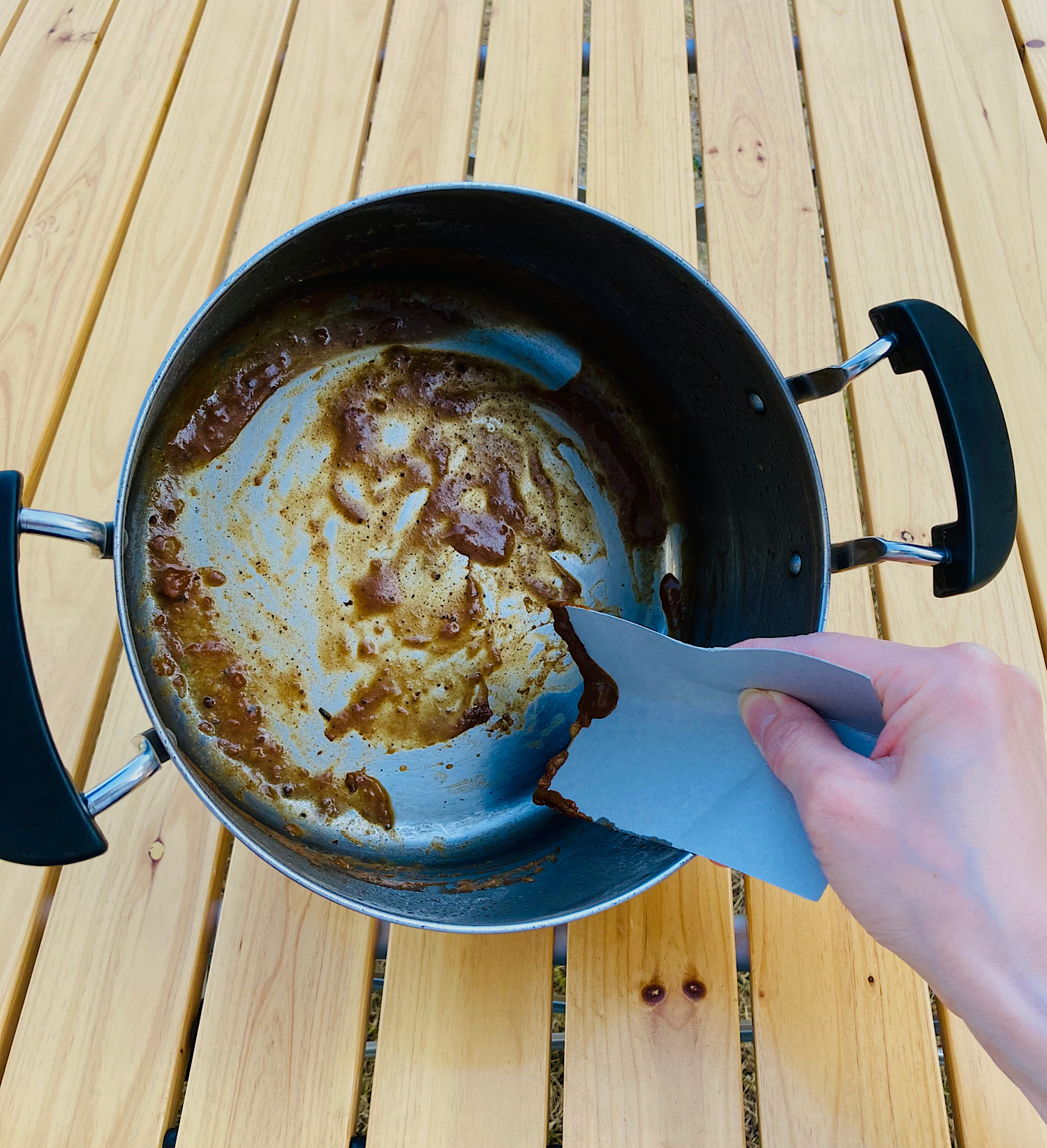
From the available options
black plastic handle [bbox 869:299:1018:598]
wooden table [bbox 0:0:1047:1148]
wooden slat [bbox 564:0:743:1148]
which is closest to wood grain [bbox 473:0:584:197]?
wooden table [bbox 0:0:1047:1148]

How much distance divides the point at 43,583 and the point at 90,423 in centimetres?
13

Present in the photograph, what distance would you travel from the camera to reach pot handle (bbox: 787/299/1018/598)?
1.53ft

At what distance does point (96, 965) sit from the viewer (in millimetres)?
538

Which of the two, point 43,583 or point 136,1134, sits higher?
point 43,583

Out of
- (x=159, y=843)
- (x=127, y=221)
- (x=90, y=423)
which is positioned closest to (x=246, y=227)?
(x=127, y=221)

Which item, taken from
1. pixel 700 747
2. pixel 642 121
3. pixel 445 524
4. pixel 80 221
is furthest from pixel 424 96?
pixel 700 747

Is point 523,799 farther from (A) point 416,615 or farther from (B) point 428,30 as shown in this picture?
(B) point 428,30

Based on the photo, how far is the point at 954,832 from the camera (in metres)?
0.37

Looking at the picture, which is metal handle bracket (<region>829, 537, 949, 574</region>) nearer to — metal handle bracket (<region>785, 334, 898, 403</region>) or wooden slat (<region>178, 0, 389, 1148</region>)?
metal handle bracket (<region>785, 334, 898, 403</region>)

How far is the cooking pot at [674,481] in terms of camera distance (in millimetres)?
404

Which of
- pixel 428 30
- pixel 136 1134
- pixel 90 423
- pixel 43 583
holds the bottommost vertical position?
pixel 136 1134

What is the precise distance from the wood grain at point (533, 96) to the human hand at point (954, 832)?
0.56m

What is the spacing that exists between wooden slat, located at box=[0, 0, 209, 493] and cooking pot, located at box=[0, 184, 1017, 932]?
0.50ft

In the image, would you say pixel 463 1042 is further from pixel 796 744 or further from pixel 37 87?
pixel 37 87
